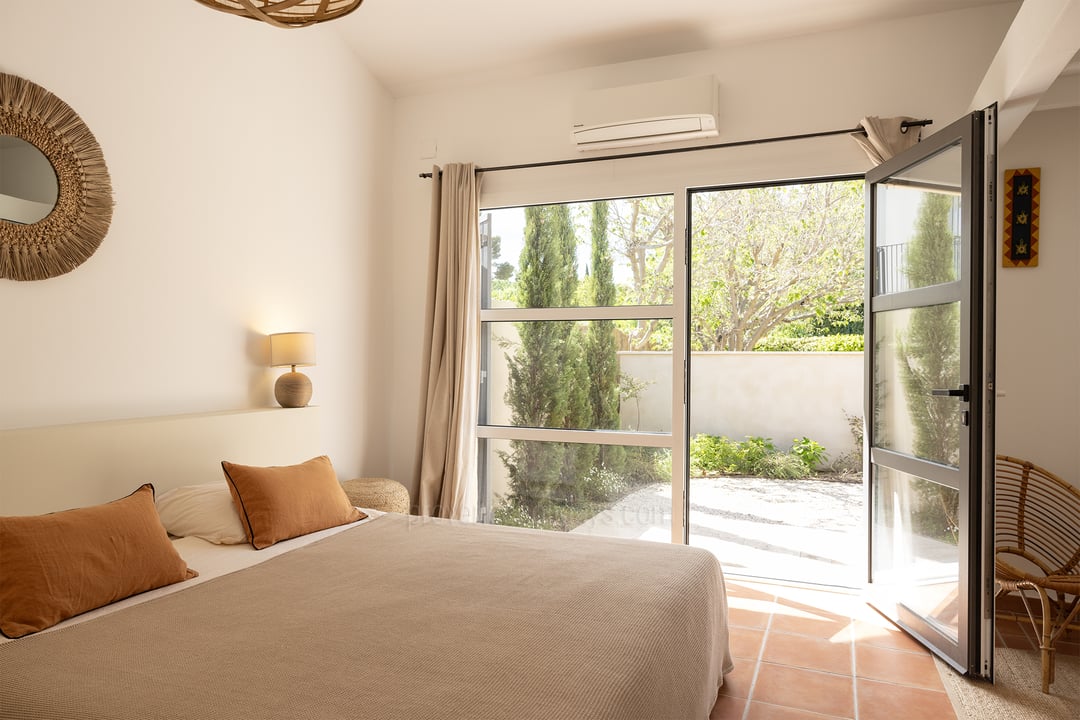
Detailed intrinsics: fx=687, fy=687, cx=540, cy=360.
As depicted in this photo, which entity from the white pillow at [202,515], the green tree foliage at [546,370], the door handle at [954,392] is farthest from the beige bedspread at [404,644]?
the green tree foliage at [546,370]

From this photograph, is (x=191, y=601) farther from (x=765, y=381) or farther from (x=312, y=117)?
(x=765, y=381)

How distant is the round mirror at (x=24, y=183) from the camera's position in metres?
2.41

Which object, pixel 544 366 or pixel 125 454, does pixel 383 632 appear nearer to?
pixel 125 454

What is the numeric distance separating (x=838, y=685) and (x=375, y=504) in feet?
7.71

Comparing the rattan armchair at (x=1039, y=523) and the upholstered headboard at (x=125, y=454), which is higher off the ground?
the upholstered headboard at (x=125, y=454)

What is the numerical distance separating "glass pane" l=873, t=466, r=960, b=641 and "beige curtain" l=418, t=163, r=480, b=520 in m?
2.30

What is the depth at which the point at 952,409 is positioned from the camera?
109 inches

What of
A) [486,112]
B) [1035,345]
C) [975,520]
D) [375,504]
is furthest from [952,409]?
[486,112]

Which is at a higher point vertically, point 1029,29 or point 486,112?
point 486,112

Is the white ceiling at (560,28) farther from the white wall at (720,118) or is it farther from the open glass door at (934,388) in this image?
the open glass door at (934,388)

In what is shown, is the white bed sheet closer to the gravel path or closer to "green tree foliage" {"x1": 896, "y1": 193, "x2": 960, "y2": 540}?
the gravel path

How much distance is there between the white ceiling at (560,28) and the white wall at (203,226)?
33cm

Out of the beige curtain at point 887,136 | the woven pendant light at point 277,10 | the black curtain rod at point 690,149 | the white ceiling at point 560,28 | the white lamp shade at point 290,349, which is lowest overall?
the white lamp shade at point 290,349

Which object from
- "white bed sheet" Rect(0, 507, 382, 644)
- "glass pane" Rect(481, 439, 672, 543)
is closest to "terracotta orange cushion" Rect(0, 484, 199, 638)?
"white bed sheet" Rect(0, 507, 382, 644)
